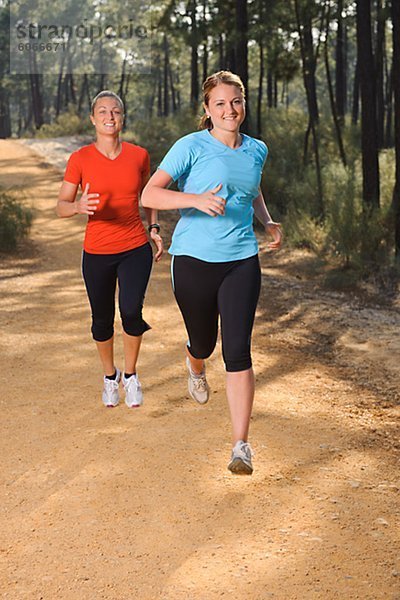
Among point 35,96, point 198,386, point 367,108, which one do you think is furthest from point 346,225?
point 35,96

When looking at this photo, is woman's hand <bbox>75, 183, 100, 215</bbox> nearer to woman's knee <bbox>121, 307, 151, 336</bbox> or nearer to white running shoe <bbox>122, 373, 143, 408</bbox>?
woman's knee <bbox>121, 307, 151, 336</bbox>

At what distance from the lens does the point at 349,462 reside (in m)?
5.52

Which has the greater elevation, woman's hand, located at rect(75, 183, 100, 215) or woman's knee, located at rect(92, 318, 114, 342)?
woman's hand, located at rect(75, 183, 100, 215)

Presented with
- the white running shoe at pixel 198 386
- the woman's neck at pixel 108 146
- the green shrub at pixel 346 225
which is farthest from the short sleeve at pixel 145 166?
the green shrub at pixel 346 225

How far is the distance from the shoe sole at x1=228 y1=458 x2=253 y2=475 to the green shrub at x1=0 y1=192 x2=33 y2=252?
9582mm

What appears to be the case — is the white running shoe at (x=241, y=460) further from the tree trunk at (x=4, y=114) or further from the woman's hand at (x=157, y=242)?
the tree trunk at (x=4, y=114)

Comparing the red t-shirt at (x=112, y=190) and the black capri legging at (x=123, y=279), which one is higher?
the red t-shirt at (x=112, y=190)

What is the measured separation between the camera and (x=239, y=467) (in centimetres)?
484

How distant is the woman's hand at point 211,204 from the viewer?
4.36 m

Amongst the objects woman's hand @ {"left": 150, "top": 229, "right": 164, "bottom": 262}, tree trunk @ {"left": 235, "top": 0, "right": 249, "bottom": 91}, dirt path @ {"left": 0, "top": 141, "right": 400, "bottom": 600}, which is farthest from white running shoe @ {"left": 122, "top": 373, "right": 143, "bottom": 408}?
tree trunk @ {"left": 235, "top": 0, "right": 249, "bottom": 91}

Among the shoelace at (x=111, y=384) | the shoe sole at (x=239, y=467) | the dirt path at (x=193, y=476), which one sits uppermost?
the shoelace at (x=111, y=384)

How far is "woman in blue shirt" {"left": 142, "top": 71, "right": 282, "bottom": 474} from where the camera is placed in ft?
15.3

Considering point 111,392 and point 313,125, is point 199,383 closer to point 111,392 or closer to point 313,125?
point 111,392

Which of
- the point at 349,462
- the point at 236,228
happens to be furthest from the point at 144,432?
the point at 236,228
